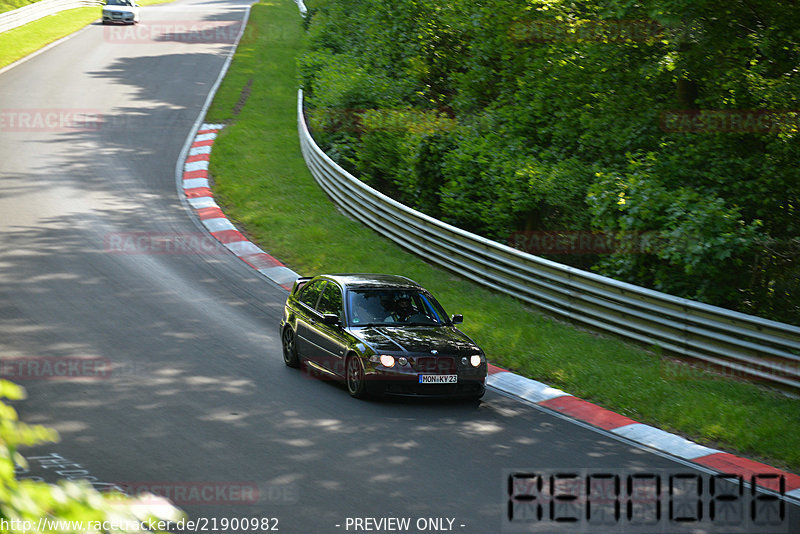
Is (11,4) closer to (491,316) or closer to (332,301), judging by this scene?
(491,316)

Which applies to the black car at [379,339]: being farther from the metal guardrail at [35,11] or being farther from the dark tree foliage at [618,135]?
the metal guardrail at [35,11]

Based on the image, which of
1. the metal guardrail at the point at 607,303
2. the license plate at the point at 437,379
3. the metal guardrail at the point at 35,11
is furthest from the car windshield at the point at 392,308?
the metal guardrail at the point at 35,11

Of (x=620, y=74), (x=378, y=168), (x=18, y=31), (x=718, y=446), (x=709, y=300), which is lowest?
(x=718, y=446)

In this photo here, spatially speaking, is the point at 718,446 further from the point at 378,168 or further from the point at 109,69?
the point at 109,69

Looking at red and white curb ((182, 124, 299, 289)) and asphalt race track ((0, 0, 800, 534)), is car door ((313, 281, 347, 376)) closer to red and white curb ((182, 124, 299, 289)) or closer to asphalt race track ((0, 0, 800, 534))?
asphalt race track ((0, 0, 800, 534))

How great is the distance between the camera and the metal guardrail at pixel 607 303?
11.0m

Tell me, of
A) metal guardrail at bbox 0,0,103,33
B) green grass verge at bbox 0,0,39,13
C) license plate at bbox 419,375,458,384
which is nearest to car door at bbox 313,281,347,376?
license plate at bbox 419,375,458,384

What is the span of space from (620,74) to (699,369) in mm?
9829

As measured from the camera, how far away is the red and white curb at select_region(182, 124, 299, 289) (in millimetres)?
17578

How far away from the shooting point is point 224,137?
2788 centimetres

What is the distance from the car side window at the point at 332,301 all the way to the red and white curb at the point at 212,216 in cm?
458

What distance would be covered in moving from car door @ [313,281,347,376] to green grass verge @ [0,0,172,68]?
95.5 ft

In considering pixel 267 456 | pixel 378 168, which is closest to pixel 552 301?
pixel 267 456

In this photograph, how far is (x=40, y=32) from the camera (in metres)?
42.5
